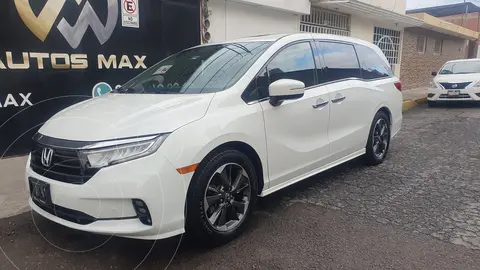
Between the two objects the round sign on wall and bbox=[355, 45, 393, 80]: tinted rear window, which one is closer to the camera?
bbox=[355, 45, 393, 80]: tinted rear window

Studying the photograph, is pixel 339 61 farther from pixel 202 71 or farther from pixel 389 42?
pixel 389 42

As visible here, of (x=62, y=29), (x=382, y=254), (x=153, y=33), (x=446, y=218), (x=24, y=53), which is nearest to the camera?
(x=382, y=254)

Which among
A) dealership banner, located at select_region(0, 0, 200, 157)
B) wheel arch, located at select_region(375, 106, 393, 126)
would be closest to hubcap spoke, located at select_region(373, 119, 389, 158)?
wheel arch, located at select_region(375, 106, 393, 126)

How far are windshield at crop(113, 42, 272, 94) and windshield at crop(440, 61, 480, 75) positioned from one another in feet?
35.4

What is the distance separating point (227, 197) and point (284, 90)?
3.40 feet

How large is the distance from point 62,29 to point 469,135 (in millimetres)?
7690

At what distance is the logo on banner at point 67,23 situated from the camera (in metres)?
5.26

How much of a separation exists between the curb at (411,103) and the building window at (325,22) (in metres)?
3.11

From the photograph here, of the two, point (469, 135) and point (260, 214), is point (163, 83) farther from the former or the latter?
point (469, 135)

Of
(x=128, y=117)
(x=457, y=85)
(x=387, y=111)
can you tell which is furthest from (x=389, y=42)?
(x=128, y=117)

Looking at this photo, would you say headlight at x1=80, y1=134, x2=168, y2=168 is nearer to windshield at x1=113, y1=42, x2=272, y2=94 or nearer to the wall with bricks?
windshield at x1=113, y1=42, x2=272, y2=94

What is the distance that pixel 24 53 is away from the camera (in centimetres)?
527

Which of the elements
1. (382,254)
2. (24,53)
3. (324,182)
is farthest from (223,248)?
(24,53)

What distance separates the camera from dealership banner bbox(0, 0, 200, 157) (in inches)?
204
